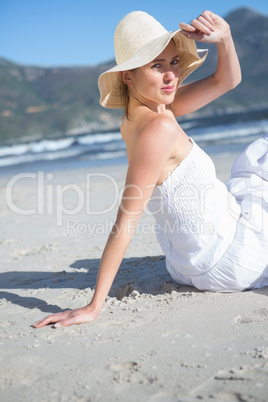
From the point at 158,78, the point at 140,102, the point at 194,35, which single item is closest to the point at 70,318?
the point at 140,102

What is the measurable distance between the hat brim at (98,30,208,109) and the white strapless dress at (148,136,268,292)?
0.52 meters

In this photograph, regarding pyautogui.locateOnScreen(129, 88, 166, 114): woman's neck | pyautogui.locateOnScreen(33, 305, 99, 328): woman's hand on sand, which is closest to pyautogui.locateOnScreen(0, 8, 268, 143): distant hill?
pyautogui.locateOnScreen(129, 88, 166, 114): woman's neck

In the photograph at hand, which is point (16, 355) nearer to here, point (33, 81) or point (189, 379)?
point (189, 379)

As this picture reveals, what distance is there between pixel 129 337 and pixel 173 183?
0.77 metres

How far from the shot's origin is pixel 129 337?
6.67ft

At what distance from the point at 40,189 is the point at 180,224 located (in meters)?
5.72

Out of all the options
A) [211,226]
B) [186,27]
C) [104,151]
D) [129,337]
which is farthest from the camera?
[104,151]

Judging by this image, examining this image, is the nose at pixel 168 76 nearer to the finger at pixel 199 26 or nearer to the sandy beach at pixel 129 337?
the finger at pixel 199 26

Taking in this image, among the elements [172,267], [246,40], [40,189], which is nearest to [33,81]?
[246,40]

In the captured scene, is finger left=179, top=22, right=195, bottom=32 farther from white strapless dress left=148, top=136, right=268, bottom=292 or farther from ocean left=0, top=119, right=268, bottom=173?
ocean left=0, top=119, right=268, bottom=173

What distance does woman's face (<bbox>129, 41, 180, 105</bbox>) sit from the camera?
2229 millimetres

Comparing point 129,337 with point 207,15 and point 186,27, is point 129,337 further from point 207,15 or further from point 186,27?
point 207,15

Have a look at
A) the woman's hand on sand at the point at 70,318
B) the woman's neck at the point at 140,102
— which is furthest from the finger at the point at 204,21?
the woman's hand on sand at the point at 70,318

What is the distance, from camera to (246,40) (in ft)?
311
